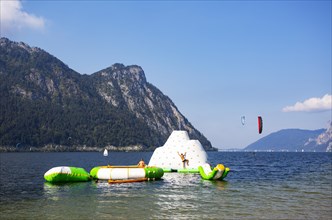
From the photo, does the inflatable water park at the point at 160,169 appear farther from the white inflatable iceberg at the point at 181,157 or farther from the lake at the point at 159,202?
the lake at the point at 159,202

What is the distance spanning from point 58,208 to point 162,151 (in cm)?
2718

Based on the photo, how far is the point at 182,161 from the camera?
4797 centimetres

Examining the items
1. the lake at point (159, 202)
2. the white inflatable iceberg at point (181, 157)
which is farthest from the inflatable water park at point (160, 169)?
the lake at point (159, 202)

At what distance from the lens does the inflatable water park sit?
1485 inches

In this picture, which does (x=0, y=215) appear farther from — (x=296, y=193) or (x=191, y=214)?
(x=296, y=193)

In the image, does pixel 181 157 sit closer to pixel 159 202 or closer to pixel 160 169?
pixel 160 169

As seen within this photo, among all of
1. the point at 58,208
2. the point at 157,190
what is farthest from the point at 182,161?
the point at 58,208

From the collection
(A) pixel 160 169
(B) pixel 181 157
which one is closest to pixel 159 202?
(A) pixel 160 169

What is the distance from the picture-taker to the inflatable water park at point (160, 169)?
3772 cm

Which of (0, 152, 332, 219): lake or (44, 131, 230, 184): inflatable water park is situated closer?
(0, 152, 332, 219): lake

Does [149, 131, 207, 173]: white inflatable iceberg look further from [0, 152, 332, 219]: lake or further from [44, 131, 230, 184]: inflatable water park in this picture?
[0, 152, 332, 219]: lake

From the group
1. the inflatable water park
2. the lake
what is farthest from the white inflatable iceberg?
the lake

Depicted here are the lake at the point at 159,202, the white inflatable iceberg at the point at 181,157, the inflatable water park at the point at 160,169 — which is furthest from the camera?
the white inflatable iceberg at the point at 181,157

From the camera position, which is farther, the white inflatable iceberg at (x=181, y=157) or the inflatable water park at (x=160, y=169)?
the white inflatable iceberg at (x=181, y=157)
